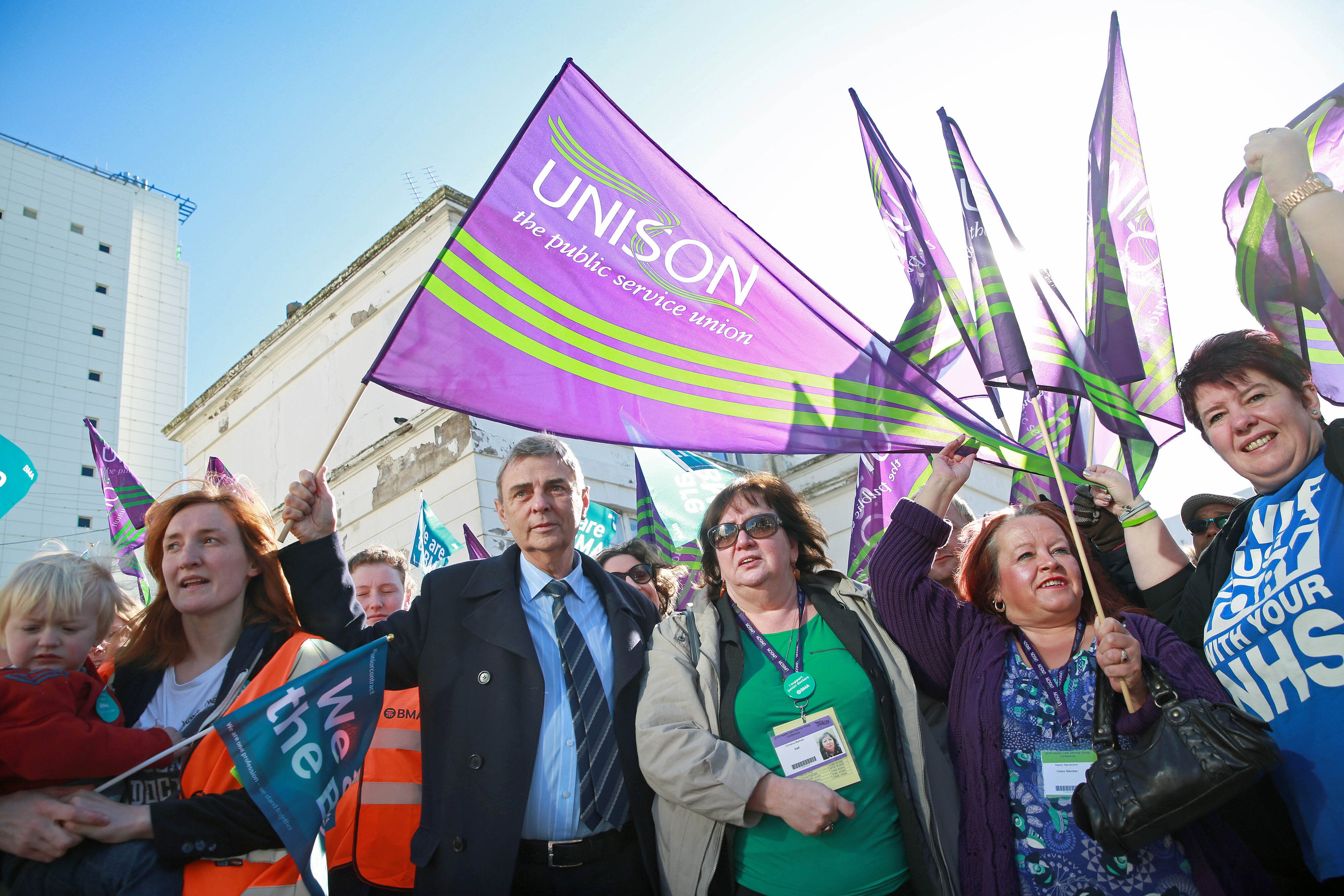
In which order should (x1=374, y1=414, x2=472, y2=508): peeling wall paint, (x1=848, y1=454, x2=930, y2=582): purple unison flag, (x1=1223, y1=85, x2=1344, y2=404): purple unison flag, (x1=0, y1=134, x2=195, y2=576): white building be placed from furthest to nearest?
(x1=0, y1=134, x2=195, y2=576): white building
(x1=374, y1=414, x2=472, y2=508): peeling wall paint
(x1=848, y1=454, x2=930, y2=582): purple unison flag
(x1=1223, y1=85, x2=1344, y2=404): purple unison flag

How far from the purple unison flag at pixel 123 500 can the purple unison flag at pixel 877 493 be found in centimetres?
589

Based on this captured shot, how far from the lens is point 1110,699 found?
225cm

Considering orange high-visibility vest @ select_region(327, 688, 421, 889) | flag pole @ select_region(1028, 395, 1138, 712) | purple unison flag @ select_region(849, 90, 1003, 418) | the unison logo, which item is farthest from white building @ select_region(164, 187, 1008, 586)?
flag pole @ select_region(1028, 395, 1138, 712)

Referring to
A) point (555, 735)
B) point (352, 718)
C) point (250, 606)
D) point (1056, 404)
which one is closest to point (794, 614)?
point (555, 735)

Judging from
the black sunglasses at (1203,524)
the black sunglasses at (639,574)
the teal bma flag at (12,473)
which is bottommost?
the black sunglasses at (1203,524)

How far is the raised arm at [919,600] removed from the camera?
2742mm

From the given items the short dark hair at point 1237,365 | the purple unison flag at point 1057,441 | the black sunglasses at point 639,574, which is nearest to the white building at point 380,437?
the black sunglasses at point 639,574

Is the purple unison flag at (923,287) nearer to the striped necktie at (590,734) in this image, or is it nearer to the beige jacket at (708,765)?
the beige jacket at (708,765)

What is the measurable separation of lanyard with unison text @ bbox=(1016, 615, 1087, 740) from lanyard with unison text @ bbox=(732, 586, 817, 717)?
0.69m

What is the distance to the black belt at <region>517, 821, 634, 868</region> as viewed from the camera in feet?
7.97

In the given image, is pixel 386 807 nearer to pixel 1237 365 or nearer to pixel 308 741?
pixel 308 741

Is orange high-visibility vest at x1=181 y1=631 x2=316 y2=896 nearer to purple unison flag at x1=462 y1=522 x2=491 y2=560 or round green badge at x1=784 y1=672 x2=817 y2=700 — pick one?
round green badge at x1=784 y1=672 x2=817 y2=700

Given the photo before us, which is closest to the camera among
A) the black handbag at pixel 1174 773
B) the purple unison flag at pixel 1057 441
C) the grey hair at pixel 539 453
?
the black handbag at pixel 1174 773

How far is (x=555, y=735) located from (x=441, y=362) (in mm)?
1481
